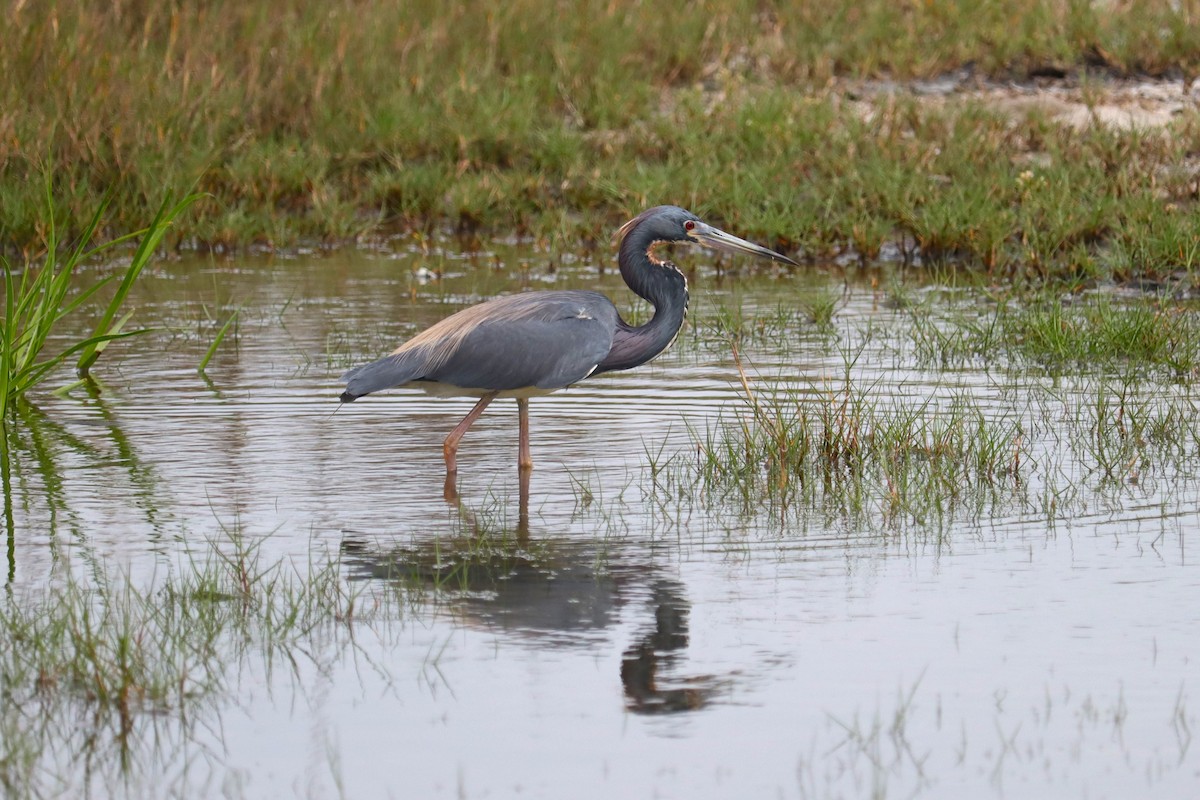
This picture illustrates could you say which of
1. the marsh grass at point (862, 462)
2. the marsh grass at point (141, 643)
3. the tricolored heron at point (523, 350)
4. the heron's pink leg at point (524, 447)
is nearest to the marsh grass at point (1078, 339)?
the marsh grass at point (862, 462)

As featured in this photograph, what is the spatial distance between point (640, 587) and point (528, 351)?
1867 mm

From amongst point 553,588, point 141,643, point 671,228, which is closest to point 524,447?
point 671,228

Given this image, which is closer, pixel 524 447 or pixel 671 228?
pixel 524 447

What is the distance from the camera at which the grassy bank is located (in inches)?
482

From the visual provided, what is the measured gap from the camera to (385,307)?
11.0m

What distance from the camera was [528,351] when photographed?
7.05 m

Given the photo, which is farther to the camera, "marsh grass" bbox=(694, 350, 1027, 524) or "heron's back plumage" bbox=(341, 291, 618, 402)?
"heron's back plumage" bbox=(341, 291, 618, 402)

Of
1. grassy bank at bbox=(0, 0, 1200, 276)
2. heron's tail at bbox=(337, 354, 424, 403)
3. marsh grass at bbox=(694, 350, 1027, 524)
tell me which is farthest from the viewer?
grassy bank at bbox=(0, 0, 1200, 276)

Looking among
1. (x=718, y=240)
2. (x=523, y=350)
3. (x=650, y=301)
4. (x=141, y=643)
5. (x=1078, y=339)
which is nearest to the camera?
(x=141, y=643)

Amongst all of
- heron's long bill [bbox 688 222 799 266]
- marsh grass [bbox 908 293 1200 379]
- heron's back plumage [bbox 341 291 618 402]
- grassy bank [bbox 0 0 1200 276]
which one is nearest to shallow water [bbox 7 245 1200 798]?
marsh grass [bbox 908 293 1200 379]

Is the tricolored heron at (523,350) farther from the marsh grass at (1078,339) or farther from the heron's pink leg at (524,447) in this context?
the marsh grass at (1078,339)

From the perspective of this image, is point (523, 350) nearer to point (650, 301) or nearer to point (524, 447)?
point (524, 447)

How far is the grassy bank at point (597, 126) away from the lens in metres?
12.2

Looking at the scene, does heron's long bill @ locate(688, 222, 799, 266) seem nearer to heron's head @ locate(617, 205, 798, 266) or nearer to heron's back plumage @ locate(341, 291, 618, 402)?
heron's head @ locate(617, 205, 798, 266)
